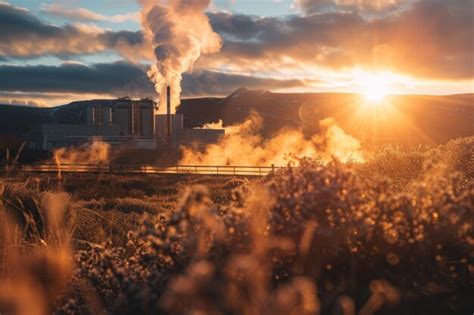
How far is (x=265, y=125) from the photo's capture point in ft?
653

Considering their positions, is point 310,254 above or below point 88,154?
below

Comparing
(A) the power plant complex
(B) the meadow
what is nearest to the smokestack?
(A) the power plant complex

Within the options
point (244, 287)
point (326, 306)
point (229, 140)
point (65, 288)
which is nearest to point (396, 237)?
point (326, 306)

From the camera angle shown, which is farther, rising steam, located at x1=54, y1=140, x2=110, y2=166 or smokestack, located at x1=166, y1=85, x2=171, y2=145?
smokestack, located at x1=166, y1=85, x2=171, y2=145

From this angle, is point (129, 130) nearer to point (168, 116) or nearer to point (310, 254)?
point (168, 116)

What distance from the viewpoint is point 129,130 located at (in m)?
98.8

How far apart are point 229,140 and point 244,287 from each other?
90.3m

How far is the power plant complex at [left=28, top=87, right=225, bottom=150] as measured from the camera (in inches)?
3561

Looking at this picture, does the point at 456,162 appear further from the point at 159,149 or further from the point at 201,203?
the point at 159,149

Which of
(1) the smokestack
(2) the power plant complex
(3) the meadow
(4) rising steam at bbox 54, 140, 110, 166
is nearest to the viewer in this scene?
(3) the meadow

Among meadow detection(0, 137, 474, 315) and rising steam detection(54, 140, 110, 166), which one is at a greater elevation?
→ rising steam detection(54, 140, 110, 166)

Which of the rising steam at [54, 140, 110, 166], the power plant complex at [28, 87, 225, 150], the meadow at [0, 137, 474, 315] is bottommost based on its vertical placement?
the meadow at [0, 137, 474, 315]

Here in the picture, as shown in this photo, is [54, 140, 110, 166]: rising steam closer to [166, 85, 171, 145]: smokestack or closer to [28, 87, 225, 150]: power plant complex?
[28, 87, 225, 150]: power plant complex

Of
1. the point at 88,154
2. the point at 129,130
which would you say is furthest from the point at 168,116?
the point at 88,154
